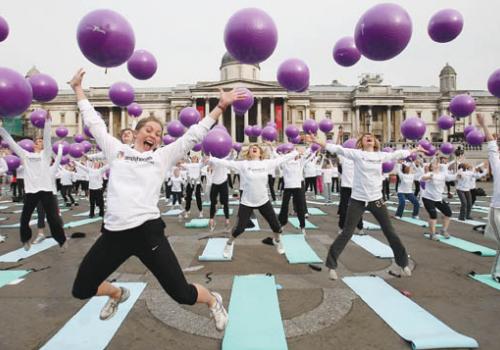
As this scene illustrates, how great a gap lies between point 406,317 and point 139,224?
2.81m

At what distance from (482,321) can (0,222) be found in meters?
12.1

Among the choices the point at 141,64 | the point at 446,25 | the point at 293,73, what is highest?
the point at 446,25

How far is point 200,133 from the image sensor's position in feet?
9.30

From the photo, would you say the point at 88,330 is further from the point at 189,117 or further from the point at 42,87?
the point at 189,117

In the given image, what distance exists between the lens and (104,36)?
3.89 m

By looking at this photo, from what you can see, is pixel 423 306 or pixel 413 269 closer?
pixel 423 306

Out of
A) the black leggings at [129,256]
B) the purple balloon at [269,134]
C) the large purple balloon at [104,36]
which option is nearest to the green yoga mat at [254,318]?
the black leggings at [129,256]

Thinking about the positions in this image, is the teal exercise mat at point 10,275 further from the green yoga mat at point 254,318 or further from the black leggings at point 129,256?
the green yoga mat at point 254,318

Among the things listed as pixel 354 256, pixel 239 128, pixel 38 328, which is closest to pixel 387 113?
pixel 239 128

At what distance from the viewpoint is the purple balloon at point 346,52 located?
668 cm

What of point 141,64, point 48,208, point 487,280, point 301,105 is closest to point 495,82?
point 487,280

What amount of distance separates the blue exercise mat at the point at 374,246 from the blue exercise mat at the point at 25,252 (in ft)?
20.5

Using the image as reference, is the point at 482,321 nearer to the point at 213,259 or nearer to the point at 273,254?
the point at 273,254

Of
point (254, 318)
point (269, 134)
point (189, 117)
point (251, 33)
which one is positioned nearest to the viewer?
point (254, 318)
